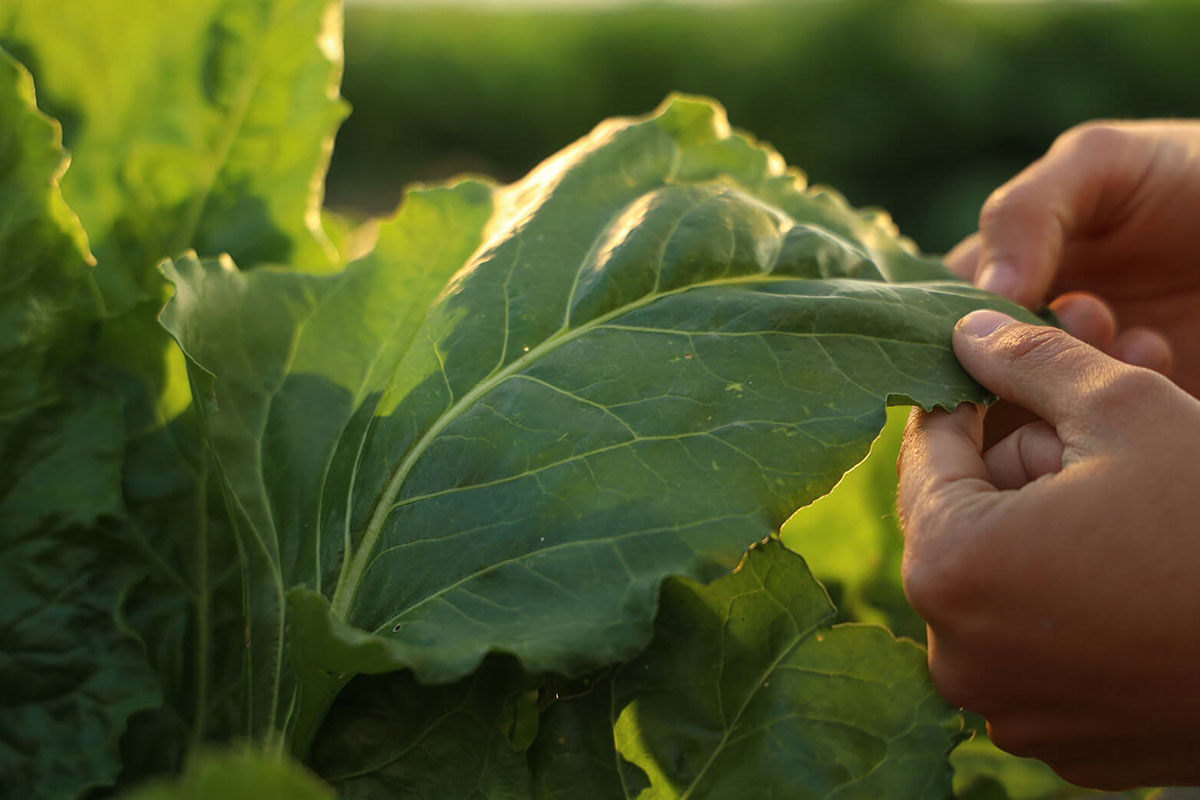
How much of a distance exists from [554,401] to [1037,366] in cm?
47

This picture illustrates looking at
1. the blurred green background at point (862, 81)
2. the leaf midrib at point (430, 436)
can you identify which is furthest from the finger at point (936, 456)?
the blurred green background at point (862, 81)

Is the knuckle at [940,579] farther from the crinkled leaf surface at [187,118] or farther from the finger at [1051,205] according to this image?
the crinkled leaf surface at [187,118]

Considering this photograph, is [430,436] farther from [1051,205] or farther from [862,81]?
[862,81]

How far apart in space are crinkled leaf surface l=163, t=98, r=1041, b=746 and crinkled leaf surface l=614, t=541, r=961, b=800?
0.13 m

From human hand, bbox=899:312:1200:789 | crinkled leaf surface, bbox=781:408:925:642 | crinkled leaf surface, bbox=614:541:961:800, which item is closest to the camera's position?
human hand, bbox=899:312:1200:789

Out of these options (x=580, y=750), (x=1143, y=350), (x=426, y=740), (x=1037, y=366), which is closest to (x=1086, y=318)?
(x=1143, y=350)

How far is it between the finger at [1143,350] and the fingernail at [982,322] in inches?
23.9

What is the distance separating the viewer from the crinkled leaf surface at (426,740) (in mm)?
1056

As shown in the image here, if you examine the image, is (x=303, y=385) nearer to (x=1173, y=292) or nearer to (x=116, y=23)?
(x=116, y=23)

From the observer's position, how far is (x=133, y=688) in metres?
1.20

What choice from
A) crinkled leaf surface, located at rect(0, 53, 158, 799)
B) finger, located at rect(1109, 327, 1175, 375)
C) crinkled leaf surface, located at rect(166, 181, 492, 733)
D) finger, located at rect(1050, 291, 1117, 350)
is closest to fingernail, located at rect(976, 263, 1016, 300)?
finger, located at rect(1050, 291, 1117, 350)

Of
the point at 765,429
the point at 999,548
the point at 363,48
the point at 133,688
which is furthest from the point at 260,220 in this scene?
the point at 363,48

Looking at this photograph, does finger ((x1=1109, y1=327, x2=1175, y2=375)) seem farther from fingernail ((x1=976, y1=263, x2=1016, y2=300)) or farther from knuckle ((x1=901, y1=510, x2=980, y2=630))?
knuckle ((x1=901, y1=510, x2=980, y2=630))

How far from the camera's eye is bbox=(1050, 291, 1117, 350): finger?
1524 mm
